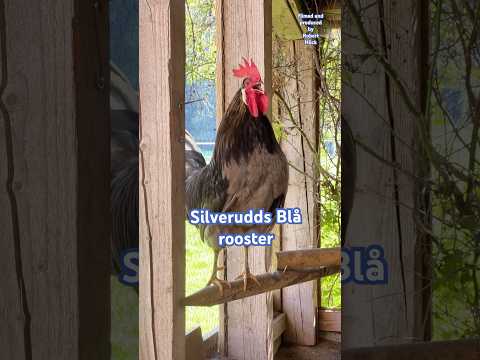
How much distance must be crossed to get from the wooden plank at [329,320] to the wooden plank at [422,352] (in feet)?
5.87

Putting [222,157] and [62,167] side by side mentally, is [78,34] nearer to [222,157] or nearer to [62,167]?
[62,167]

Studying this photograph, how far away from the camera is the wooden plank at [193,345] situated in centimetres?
107

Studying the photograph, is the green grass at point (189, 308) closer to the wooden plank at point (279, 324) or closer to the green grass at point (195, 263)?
the green grass at point (195, 263)

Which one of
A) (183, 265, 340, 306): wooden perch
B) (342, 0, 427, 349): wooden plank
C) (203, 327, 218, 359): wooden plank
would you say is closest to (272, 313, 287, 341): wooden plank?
(203, 327, 218, 359): wooden plank

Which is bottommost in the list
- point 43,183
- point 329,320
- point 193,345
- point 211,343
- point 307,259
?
point 329,320

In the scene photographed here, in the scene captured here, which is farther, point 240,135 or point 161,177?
point 240,135

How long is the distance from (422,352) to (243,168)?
2.73 feet

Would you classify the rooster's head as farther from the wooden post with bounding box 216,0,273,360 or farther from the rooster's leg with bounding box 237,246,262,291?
the rooster's leg with bounding box 237,246,262,291

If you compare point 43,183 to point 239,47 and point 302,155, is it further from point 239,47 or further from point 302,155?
point 302,155

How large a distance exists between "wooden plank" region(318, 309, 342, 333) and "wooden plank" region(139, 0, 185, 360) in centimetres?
137

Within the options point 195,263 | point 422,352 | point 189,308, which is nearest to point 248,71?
point 195,263

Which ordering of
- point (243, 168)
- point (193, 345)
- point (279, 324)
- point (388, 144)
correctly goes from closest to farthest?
point (388, 144) → point (193, 345) → point (243, 168) → point (279, 324)

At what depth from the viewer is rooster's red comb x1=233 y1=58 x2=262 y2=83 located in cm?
133

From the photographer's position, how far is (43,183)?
0.39 metres
